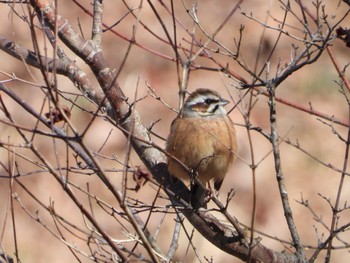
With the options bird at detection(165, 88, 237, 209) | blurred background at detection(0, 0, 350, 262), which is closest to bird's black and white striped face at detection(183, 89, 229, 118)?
bird at detection(165, 88, 237, 209)

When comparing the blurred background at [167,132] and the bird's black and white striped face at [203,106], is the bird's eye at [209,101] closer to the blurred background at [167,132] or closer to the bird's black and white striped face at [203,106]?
the bird's black and white striped face at [203,106]

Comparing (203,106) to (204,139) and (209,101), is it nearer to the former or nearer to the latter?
(209,101)

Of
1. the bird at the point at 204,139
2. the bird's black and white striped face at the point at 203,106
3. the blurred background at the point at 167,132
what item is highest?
the blurred background at the point at 167,132

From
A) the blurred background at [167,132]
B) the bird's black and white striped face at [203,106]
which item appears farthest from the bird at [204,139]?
the blurred background at [167,132]

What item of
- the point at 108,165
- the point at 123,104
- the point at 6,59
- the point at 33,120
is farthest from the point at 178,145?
the point at 6,59

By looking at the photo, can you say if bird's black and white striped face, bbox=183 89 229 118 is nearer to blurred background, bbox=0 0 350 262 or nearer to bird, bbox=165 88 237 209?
bird, bbox=165 88 237 209

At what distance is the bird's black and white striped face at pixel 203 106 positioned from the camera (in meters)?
5.68

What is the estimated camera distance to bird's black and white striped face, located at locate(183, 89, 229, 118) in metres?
5.68

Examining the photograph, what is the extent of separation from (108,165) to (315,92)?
10.6 feet

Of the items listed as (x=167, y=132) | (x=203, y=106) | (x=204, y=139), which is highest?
(x=167, y=132)

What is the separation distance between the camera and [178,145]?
5453 millimetres

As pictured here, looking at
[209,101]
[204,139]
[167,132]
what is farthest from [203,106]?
[167,132]

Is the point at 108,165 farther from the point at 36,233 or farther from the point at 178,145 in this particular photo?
the point at 178,145

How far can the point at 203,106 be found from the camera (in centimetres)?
569
